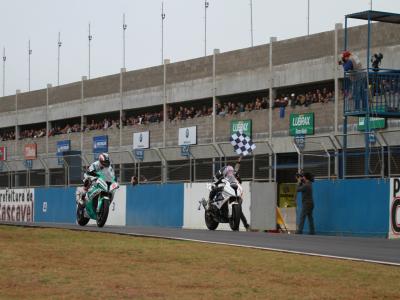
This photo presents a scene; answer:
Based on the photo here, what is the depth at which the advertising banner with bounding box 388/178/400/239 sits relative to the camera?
68.4 feet

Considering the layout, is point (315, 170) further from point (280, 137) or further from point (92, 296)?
point (280, 137)

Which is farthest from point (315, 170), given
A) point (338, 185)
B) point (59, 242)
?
point (59, 242)

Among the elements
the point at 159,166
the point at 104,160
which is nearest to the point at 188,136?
the point at 159,166

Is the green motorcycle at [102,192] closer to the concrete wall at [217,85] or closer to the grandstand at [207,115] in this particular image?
the grandstand at [207,115]

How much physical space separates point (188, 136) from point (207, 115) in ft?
6.26

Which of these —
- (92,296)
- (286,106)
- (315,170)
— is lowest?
(92,296)

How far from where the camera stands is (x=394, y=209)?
68.5ft

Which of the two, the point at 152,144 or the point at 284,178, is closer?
the point at 284,178

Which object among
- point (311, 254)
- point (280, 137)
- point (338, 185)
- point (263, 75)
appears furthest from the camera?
point (263, 75)

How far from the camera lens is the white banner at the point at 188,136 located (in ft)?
176

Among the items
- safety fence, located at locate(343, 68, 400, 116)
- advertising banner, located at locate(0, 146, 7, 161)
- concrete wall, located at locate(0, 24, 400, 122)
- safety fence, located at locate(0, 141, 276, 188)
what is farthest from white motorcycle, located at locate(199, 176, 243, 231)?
advertising banner, located at locate(0, 146, 7, 161)

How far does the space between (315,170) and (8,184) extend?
1904 centimetres

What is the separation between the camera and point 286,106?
1837 inches

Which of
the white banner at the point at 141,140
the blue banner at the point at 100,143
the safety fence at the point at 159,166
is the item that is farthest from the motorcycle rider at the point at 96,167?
the blue banner at the point at 100,143
